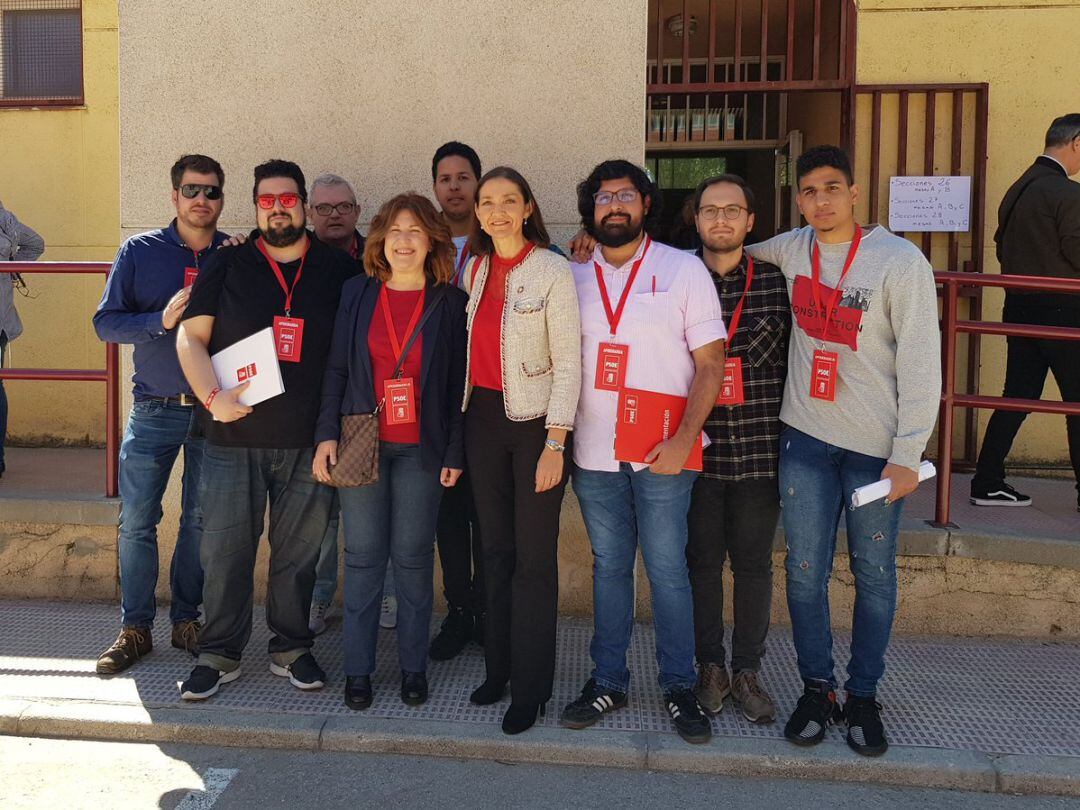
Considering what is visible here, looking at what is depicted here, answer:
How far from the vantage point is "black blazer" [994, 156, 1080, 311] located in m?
4.90

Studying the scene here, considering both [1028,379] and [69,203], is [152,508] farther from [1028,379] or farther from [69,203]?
[1028,379]

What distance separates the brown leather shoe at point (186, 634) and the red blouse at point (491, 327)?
192 centimetres

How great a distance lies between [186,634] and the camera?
420cm

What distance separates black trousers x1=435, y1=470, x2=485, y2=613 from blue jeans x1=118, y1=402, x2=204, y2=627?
1135 millimetres

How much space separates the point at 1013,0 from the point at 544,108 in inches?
149

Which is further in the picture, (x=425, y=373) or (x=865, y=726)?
(x=425, y=373)

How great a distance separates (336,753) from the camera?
11.3 ft

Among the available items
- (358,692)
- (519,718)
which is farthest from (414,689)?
(519,718)

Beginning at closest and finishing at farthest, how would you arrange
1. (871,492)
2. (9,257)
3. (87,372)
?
(871,492) < (87,372) < (9,257)

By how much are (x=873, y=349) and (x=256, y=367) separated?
240cm

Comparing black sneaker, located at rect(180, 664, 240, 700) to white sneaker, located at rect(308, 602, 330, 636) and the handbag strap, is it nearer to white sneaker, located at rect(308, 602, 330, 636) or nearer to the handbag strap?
white sneaker, located at rect(308, 602, 330, 636)

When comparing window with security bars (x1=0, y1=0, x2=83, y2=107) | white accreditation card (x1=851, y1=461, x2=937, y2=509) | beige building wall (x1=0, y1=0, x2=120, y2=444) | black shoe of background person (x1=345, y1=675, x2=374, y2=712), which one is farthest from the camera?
window with security bars (x1=0, y1=0, x2=83, y2=107)

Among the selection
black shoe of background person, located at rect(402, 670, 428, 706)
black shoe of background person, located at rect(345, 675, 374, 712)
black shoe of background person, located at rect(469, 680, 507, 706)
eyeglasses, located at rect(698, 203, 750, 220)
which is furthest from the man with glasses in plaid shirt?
black shoe of background person, located at rect(345, 675, 374, 712)

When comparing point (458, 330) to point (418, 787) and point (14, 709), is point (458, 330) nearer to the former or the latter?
point (418, 787)
